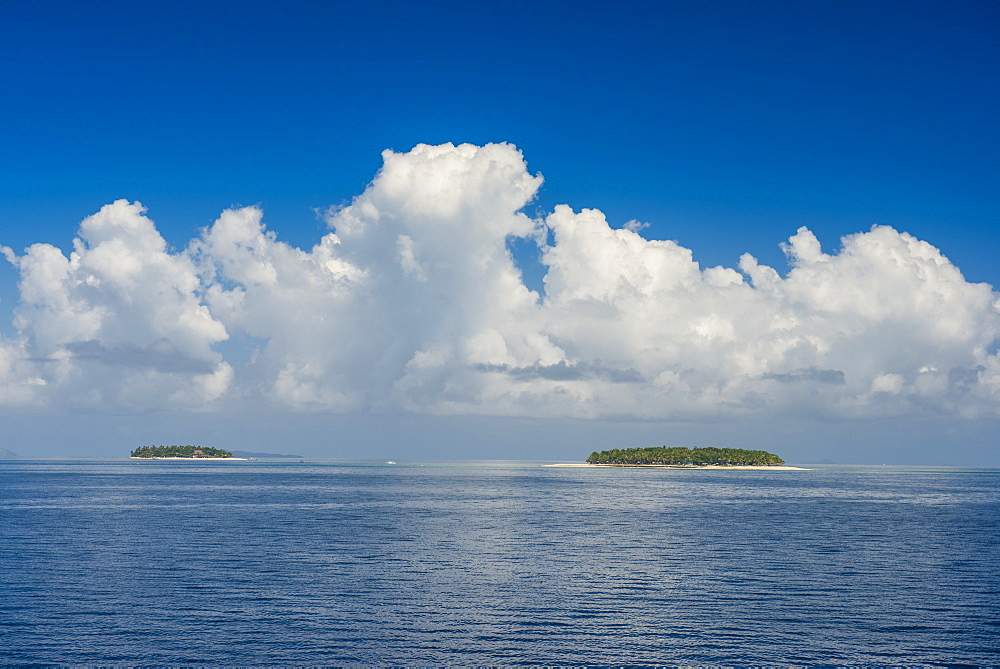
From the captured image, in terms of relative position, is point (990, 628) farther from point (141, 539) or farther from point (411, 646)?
point (141, 539)

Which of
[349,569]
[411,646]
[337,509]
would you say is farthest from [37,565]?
[337,509]

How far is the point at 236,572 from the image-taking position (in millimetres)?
60750

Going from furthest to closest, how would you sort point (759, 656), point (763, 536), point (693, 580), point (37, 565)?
point (763, 536)
point (37, 565)
point (693, 580)
point (759, 656)

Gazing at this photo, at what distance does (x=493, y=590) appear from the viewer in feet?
181

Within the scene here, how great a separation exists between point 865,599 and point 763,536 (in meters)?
35.2

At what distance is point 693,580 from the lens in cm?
5953

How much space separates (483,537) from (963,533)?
190ft

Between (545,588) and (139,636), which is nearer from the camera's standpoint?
(139,636)

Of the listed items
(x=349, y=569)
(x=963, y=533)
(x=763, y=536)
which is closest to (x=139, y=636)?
(x=349, y=569)

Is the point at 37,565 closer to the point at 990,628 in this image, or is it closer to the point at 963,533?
the point at 990,628

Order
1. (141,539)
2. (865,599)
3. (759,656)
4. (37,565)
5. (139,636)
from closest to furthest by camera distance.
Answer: (759,656) < (139,636) < (865,599) < (37,565) < (141,539)

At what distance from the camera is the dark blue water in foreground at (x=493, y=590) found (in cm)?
4056

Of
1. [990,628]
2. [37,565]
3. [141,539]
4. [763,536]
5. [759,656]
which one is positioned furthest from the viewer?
[763,536]

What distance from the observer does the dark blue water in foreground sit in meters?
40.6
